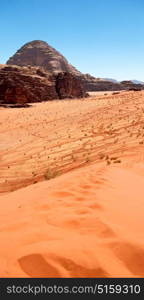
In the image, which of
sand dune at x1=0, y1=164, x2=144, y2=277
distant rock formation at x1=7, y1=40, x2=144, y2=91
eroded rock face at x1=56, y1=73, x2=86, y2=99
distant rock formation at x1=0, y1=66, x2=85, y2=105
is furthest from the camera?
distant rock formation at x1=7, y1=40, x2=144, y2=91

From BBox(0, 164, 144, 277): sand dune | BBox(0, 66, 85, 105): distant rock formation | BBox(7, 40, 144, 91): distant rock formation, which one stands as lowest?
BBox(0, 164, 144, 277): sand dune

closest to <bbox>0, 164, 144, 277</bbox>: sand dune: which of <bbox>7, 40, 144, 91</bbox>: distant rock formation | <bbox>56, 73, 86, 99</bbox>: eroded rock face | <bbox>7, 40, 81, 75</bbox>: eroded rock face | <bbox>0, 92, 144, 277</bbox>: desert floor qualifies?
<bbox>0, 92, 144, 277</bbox>: desert floor

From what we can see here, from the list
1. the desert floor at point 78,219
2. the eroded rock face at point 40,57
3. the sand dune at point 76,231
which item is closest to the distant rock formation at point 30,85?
the desert floor at point 78,219

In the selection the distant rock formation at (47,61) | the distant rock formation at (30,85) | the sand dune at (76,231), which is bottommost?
the sand dune at (76,231)

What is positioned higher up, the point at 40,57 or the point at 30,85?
the point at 40,57

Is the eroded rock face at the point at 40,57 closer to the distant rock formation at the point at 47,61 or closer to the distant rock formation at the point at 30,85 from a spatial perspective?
the distant rock formation at the point at 47,61

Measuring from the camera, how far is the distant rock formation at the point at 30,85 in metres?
35.0

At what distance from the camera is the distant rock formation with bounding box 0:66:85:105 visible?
35000 millimetres

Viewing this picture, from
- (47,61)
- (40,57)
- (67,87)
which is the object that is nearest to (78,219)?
(67,87)

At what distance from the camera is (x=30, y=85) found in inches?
1447

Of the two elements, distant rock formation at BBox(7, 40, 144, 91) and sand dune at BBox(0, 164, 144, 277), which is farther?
distant rock formation at BBox(7, 40, 144, 91)

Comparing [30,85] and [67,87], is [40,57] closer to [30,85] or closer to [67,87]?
[67,87]

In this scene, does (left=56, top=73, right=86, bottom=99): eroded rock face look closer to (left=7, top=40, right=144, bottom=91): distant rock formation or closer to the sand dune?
the sand dune

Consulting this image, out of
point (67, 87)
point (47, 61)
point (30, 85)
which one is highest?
point (47, 61)
